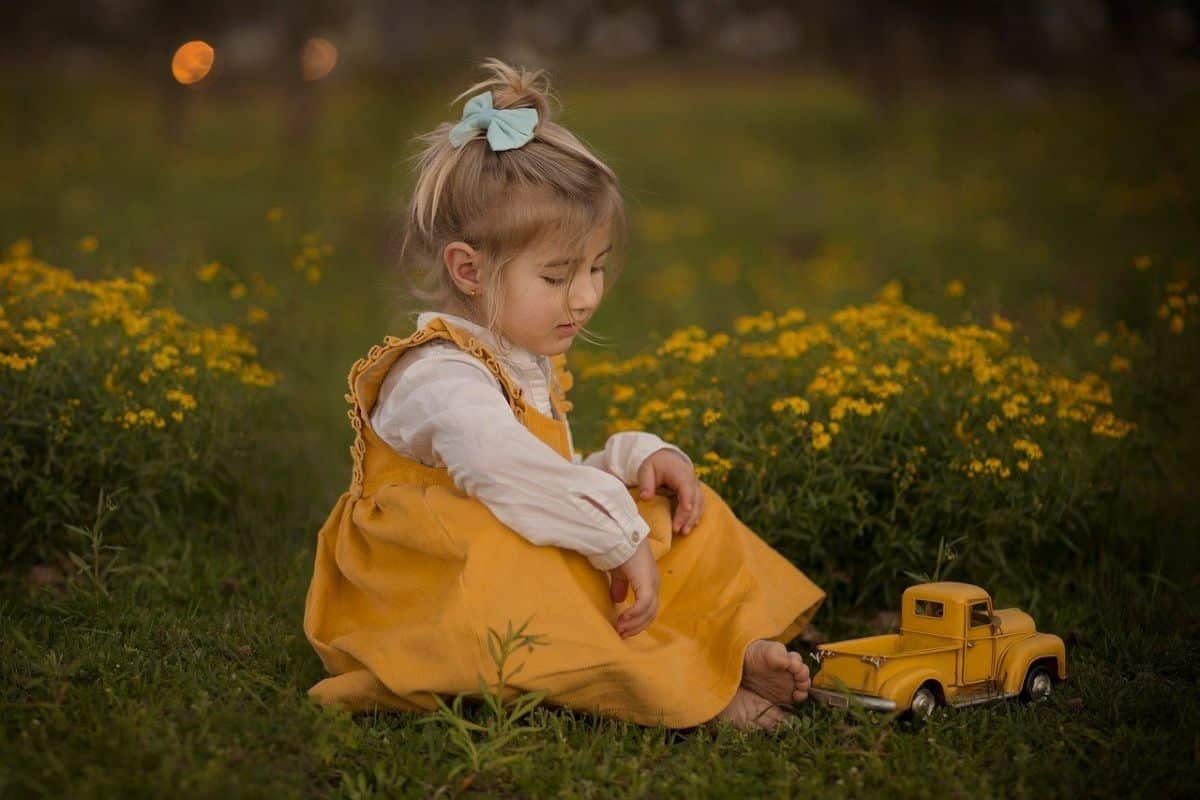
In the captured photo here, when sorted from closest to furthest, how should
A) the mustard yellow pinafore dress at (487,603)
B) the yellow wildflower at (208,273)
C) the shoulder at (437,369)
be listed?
the mustard yellow pinafore dress at (487,603), the shoulder at (437,369), the yellow wildflower at (208,273)

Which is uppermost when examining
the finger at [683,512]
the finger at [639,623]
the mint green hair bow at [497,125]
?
the mint green hair bow at [497,125]

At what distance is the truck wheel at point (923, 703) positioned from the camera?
2592 mm

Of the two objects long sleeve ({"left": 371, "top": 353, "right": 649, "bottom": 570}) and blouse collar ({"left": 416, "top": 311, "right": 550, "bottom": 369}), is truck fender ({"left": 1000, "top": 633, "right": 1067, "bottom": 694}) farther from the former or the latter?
blouse collar ({"left": 416, "top": 311, "right": 550, "bottom": 369})

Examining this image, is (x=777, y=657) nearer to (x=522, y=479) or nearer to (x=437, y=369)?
(x=522, y=479)

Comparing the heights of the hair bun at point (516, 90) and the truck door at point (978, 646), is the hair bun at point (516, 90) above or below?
above

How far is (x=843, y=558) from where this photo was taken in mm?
3506

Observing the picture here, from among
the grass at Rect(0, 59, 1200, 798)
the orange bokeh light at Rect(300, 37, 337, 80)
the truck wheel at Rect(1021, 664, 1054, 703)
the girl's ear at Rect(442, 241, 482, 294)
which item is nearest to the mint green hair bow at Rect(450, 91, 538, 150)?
the girl's ear at Rect(442, 241, 482, 294)

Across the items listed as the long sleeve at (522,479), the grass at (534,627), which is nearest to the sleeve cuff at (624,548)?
the long sleeve at (522,479)

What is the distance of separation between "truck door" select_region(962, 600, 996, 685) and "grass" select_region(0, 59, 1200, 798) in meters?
0.08

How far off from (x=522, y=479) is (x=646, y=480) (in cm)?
47

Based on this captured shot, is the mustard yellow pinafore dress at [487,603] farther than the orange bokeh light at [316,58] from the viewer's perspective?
No

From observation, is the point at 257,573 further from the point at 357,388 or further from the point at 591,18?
the point at 591,18

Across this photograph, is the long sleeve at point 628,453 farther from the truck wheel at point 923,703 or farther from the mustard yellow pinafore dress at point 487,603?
the truck wheel at point 923,703

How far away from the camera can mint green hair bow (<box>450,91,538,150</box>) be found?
2766 millimetres
